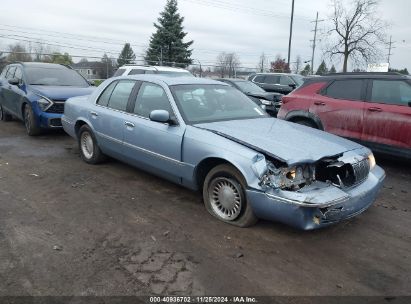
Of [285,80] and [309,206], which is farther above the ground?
[285,80]

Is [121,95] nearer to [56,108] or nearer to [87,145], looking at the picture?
[87,145]

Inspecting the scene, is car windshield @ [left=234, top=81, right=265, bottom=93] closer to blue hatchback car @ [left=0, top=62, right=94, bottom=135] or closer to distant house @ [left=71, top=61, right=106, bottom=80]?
blue hatchback car @ [left=0, top=62, right=94, bottom=135]

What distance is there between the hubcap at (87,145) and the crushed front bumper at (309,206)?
3.60m

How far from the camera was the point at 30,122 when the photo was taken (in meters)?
8.82

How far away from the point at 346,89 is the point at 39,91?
638cm

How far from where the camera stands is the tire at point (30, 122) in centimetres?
869

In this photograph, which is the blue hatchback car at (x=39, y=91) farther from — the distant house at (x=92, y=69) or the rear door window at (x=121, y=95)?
the distant house at (x=92, y=69)

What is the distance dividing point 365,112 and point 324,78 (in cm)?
127

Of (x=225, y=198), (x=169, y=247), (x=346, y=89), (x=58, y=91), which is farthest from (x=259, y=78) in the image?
(x=169, y=247)

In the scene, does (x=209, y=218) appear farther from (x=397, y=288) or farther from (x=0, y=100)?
(x=0, y=100)

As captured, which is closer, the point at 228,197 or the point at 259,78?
the point at 228,197

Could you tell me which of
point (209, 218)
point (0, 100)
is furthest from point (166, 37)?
point (209, 218)

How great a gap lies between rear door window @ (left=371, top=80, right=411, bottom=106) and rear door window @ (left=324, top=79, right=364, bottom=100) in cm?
26

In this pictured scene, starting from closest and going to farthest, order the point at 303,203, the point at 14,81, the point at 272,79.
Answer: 1. the point at 303,203
2. the point at 14,81
3. the point at 272,79
